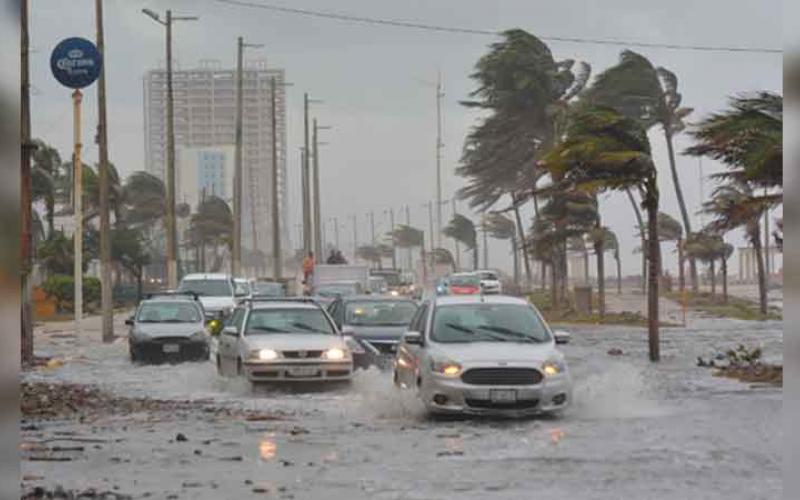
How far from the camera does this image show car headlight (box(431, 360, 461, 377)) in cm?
1508

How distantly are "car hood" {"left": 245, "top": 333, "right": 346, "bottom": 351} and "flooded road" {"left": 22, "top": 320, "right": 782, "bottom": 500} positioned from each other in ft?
2.28

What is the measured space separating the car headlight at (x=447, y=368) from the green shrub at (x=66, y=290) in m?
42.5

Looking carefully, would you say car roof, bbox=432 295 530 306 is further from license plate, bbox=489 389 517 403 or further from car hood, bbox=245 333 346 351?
car hood, bbox=245 333 346 351

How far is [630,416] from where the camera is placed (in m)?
16.2

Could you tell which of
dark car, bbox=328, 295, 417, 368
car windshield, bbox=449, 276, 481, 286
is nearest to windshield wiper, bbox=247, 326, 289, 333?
dark car, bbox=328, 295, 417, 368

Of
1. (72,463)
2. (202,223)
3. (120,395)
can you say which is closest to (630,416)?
(72,463)

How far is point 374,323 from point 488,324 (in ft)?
26.2

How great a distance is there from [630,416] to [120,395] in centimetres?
871

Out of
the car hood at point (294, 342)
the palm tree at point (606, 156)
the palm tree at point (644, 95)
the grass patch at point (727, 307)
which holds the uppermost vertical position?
the palm tree at point (644, 95)

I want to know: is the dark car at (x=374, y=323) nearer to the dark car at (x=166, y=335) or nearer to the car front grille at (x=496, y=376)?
the dark car at (x=166, y=335)

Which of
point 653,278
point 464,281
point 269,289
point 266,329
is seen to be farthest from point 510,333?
point 464,281

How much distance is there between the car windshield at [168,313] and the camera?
96.8 ft

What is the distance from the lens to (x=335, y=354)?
19.7 metres

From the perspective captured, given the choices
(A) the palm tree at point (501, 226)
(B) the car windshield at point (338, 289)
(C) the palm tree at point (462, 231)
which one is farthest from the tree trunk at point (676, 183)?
(C) the palm tree at point (462, 231)
